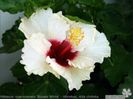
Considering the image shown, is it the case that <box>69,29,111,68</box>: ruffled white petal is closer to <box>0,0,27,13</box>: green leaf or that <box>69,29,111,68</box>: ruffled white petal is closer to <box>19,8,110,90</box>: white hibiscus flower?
<box>19,8,110,90</box>: white hibiscus flower

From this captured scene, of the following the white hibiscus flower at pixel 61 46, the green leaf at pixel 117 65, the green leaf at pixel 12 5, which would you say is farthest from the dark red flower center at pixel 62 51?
the green leaf at pixel 117 65

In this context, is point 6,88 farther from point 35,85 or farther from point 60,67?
point 60,67

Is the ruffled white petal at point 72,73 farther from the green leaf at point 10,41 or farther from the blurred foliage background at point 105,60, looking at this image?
the green leaf at point 10,41

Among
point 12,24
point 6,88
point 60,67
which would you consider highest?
point 60,67

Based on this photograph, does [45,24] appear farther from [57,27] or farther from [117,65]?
[117,65]

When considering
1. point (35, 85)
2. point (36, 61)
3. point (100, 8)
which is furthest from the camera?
point (100, 8)

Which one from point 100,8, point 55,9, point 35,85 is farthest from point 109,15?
point 35,85

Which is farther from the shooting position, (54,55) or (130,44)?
(130,44)

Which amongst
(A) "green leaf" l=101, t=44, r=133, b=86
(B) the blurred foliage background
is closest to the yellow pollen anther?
(B) the blurred foliage background
